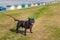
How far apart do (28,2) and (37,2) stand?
162 cm

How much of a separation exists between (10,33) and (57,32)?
321cm

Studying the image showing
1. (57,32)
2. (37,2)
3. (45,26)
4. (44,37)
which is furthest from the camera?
(37,2)

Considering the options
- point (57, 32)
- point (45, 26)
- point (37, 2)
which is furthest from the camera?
point (37, 2)

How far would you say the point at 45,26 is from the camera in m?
15.3

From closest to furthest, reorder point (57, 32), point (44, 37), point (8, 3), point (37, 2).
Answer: point (44, 37) < point (57, 32) < point (8, 3) < point (37, 2)

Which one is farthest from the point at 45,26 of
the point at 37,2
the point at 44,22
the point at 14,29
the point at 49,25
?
the point at 37,2

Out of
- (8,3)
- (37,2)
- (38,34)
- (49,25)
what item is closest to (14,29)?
(38,34)

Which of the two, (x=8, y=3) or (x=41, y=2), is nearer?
(x=8, y=3)

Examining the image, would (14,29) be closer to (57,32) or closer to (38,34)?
(38,34)

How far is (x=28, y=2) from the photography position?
95.2 feet

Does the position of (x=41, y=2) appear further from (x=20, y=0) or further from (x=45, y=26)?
(x=45, y=26)

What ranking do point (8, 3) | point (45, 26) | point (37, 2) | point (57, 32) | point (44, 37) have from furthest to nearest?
point (37, 2) → point (8, 3) → point (45, 26) → point (57, 32) → point (44, 37)

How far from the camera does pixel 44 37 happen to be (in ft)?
42.1

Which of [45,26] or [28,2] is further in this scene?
[28,2]
